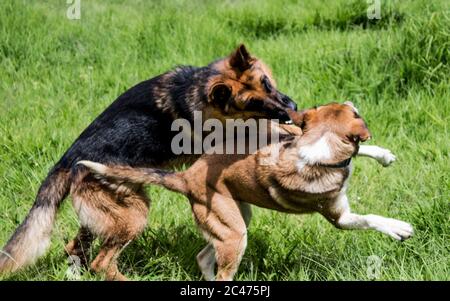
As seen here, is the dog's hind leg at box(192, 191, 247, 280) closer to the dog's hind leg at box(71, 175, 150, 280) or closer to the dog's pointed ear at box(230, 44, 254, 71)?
the dog's hind leg at box(71, 175, 150, 280)

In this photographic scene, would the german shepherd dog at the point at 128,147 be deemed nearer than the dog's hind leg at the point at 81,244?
Yes

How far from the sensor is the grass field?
4570mm

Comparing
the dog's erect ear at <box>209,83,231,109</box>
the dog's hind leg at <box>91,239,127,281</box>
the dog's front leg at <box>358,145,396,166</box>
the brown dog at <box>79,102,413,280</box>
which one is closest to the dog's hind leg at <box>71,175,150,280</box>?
the dog's hind leg at <box>91,239,127,281</box>

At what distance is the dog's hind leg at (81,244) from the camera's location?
4.76 m

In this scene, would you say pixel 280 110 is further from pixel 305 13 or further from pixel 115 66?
pixel 305 13

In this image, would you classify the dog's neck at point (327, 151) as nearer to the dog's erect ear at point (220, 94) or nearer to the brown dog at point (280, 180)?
the brown dog at point (280, 180)

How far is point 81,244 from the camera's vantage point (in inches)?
188

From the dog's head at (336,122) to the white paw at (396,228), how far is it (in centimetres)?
48

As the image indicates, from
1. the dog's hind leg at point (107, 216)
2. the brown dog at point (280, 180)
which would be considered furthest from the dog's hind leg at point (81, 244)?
the brown dog at point (280, 180)

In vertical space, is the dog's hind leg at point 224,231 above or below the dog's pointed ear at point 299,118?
below

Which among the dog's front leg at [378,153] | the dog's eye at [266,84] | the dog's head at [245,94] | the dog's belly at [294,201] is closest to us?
the dog's belly at [294,201]

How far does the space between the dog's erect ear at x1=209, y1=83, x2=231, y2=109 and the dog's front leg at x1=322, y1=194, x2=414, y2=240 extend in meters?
1.05

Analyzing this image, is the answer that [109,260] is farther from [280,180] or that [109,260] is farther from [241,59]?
[241,59]
